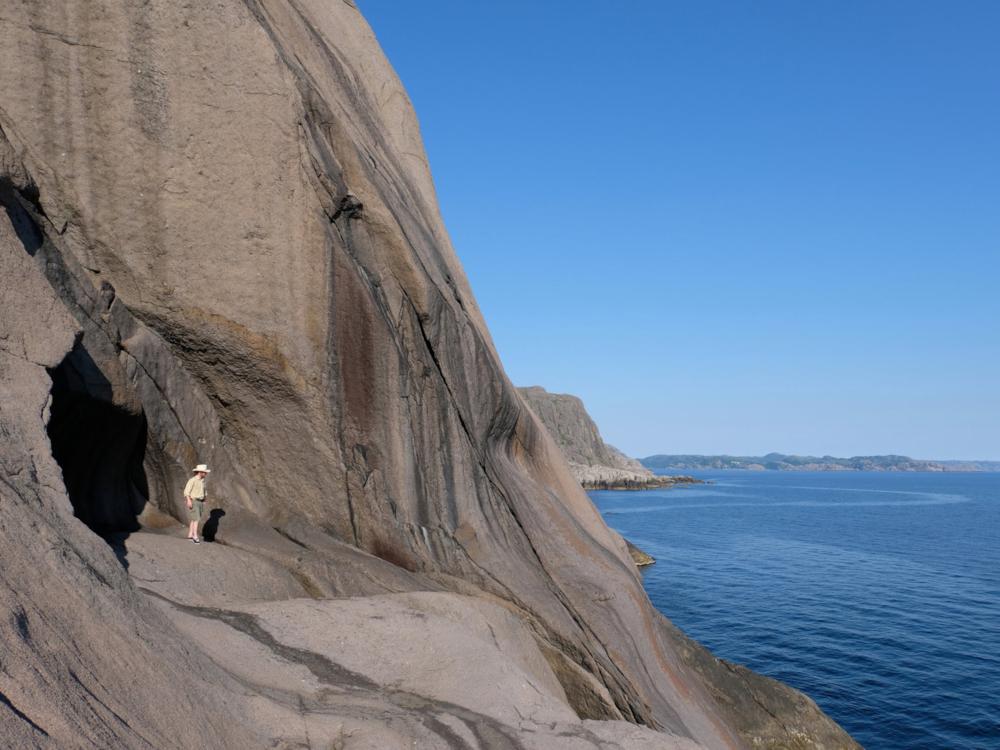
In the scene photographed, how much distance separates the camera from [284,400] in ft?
41.0

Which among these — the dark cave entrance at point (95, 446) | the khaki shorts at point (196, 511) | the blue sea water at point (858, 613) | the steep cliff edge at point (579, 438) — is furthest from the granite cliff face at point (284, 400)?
the steep cliff edge at point (579, 438)

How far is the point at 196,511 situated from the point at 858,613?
32.1 meters

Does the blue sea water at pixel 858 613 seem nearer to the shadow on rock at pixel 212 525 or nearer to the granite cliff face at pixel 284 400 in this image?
the granite cliff face at pixel 284 400

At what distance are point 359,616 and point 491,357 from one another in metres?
6.56

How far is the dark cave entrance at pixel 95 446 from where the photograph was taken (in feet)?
33.9

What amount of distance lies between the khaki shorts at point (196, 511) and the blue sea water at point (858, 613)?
18982 millimetres

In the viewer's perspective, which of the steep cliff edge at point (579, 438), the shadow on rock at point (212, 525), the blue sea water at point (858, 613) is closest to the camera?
the shadow on rock at point (212, 525)

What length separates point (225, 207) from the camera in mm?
11883

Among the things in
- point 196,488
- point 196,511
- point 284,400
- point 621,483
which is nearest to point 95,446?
point 196,488

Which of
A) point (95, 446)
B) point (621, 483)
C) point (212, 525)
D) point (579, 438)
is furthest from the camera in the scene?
point (579, 438)

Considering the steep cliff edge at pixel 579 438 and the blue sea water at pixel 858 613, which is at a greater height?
the steep cliff edge at pixel 579 438

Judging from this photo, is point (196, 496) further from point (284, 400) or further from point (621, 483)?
point (621, 483)

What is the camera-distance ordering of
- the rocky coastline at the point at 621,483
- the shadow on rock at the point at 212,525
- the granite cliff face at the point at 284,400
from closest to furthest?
1. the granite cliff face at the point at 284,400
2. the shadow on rock at the point at 212,525
3. the rocky coastline at the point at 621,483

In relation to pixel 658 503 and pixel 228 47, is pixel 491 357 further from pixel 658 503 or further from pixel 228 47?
pixel 658 503
